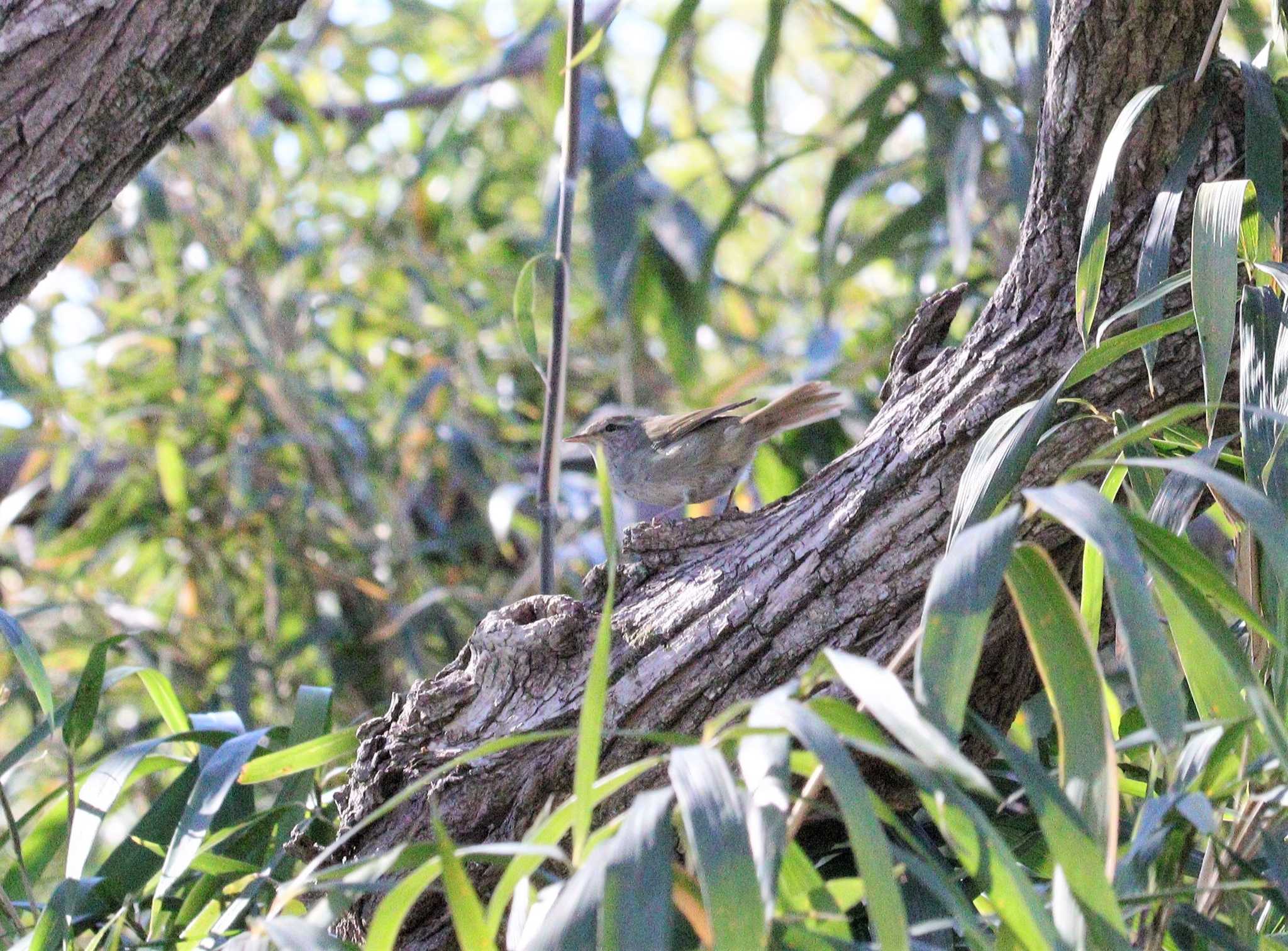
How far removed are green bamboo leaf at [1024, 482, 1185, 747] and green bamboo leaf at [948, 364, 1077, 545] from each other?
0.33 meters

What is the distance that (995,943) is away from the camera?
4.72 ft

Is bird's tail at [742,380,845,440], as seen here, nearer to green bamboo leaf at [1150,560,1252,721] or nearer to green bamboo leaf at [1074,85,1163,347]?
green bamboo leaf at [1074,85,1163,347]

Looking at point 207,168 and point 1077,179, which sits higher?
point 207,168

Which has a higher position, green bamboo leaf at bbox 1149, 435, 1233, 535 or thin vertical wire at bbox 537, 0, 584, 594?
thin vertical wire at bbox 537, 0, 584, 594

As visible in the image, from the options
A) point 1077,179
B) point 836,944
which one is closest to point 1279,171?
point 1077,179

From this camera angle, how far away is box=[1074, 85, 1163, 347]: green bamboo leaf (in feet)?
5.49

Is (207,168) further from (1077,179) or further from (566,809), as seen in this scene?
(566,809)

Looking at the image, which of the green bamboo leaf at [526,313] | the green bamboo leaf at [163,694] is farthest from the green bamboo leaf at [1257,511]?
the green bamboo leaf at [163,694]

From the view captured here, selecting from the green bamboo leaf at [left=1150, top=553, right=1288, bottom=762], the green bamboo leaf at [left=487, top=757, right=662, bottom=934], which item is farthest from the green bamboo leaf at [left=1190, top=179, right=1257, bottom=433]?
the green bamboo leaf at [left=487, top=757, right=662, bottom=934]

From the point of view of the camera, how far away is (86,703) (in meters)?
2.12

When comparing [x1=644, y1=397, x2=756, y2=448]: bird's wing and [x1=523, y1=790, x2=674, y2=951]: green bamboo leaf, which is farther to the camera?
[x1=644, y1=397, x2=756, y2=448]: bird's wing

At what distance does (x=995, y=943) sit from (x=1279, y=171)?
3.58ft

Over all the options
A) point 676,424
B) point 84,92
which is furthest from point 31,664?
point 676,424

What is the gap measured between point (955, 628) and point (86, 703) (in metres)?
1.52
